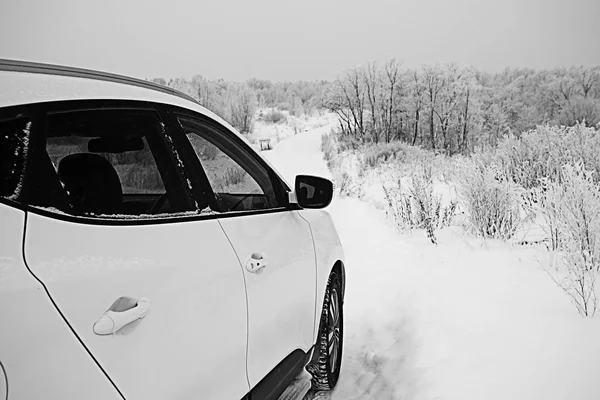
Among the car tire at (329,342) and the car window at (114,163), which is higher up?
the car window at (114,163)

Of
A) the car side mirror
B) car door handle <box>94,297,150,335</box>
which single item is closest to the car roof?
car door handle <box>94,297,150,335</box>

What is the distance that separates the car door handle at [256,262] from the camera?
5.53 feet

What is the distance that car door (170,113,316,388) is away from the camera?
5.67ft

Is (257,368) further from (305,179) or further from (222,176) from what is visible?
(305,179)

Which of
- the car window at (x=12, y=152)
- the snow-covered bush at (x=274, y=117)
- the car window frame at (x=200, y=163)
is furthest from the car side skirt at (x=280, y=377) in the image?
the snow-covered bush at (x=274, y=117)

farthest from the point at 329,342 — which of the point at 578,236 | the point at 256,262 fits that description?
Result: the point at 578,236

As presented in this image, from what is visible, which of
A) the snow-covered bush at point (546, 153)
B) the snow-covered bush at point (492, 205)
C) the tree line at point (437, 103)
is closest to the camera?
the snow-covered bush at point (492, 205)

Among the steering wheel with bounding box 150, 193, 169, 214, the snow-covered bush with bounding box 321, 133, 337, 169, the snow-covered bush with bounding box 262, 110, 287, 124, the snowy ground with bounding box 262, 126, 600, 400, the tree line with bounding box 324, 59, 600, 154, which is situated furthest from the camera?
the snow-covered bush with bounding box 262, 110, 287, 124

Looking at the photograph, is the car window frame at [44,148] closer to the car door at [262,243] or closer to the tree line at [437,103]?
the car door at [262,243]

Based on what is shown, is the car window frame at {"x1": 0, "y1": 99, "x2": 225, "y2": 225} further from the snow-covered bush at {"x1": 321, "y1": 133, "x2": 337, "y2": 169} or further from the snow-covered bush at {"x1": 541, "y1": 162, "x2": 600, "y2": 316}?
the snow-covered bush at {"x1": 321, "y1": 133, "x2": 337, "y2": 169}

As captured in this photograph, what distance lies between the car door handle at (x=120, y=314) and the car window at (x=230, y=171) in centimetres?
68

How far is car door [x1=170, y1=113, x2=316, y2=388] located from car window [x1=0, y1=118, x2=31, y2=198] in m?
0.67

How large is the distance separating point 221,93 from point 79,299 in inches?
1333

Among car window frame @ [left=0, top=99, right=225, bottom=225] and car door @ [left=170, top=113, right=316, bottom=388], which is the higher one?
car window frame @ [left=0, top=99, right=225, bottom=225]
